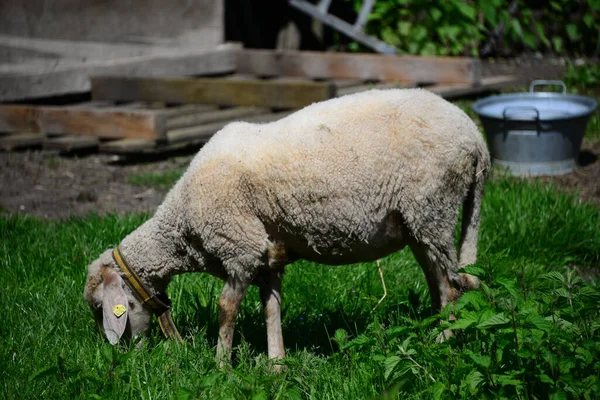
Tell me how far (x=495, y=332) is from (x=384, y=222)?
Result: 66cm

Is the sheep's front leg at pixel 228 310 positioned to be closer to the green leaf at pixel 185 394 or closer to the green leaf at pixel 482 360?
the green leaf at pixel 185 394

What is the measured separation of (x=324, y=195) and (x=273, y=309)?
0.62 m

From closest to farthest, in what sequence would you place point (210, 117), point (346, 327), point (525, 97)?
point (346, 327) < point (525, 97) < point (210, 117)

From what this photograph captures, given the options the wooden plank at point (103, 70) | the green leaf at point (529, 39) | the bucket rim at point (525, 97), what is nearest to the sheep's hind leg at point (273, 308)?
the bucket rim at point (525, 97)

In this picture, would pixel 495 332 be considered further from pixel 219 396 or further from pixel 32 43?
pixel 32 43

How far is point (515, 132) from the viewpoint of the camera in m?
6.22

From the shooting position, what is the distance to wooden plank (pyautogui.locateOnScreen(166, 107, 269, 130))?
706 cm

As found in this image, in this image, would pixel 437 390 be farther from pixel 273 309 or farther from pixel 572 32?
pixel 572 32

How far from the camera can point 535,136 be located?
244 inches

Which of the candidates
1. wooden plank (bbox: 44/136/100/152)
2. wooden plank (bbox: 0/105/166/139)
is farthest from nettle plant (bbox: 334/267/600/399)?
wooden plank (bbox: 44/136/100/152)

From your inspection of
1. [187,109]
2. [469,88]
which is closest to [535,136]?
[469,88]

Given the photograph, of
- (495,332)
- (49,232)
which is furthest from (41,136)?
(495,332)

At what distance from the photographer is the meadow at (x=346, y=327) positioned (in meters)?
2.93

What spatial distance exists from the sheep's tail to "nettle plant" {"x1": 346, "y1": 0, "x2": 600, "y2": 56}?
18.9 ft
